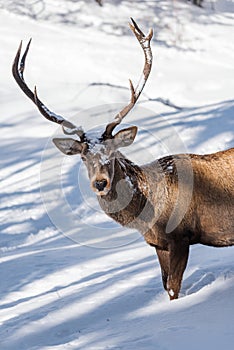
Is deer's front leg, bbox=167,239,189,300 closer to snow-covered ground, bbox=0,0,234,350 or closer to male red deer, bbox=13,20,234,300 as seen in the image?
male red deer, bbox=13,20,234,300

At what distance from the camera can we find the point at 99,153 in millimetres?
6957

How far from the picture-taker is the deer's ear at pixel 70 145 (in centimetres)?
718

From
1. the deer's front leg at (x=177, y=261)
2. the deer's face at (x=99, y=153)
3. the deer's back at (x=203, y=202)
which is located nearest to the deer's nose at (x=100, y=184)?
the deer's face at (x=99, y=153)

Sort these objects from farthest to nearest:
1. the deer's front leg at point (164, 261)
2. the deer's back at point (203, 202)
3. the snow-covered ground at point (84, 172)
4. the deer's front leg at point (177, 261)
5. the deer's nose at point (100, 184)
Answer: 1. the deer's front leg at point (164, 261)
2. the deer's back at point (203, 202)
3. the deer's front leg at point (177, 261)
4. the deer's nose at point (100, 184)
5. the snow-covered ground at point (84, 172)

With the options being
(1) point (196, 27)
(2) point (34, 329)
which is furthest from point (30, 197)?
(1) point (196, 27)

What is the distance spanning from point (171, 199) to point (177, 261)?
1.96 ft

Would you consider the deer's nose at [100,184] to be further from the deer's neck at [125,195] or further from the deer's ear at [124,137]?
the deer's ear at [124,137]

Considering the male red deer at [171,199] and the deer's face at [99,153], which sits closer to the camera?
the deer's face at [99,153]

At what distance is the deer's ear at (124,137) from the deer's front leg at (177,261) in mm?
1057

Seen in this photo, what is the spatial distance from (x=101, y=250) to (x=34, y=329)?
4.33m

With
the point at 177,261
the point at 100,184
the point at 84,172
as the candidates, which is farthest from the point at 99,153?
the point at 84,172

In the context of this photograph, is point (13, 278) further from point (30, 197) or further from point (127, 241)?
point (30, 197)

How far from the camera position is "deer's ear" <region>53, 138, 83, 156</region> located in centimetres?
718

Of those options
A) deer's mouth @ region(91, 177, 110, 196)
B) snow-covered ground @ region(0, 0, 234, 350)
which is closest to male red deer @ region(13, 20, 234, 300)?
deer's mouth @ region(91, 177, 110, 196)
